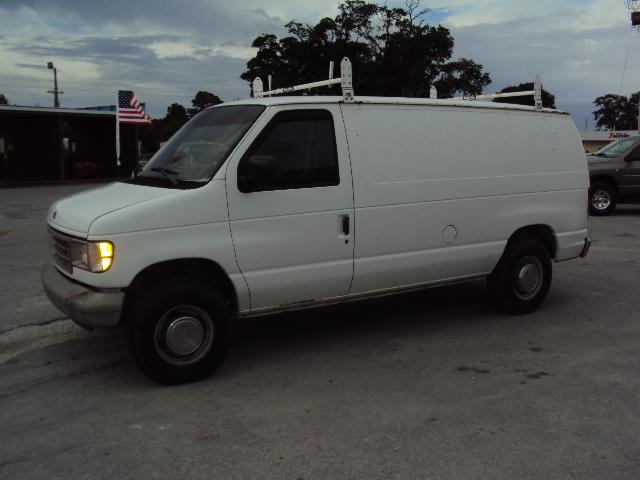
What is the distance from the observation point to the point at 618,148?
14547 millimetres

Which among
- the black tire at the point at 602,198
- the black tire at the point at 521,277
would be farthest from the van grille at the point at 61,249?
the black tire at the point at 602,198

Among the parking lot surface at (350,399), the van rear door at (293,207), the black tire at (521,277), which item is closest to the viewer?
the parking lot surface at (350,399)

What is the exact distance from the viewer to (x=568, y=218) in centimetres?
629

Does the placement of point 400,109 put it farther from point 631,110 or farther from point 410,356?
point 631,110

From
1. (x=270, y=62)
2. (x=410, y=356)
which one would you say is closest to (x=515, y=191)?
(x=410, y=356)

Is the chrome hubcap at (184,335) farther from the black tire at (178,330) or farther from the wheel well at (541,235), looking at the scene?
the wheel well at (541,235)

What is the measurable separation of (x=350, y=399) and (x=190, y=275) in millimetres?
1429

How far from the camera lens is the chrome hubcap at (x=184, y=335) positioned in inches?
167

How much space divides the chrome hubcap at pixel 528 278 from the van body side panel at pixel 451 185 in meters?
0.34

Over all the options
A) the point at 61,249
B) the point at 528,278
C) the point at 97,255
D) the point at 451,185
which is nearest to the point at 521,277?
the point at 528,278

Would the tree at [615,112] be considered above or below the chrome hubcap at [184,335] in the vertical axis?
above

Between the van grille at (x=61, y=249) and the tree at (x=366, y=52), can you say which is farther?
the tree at (x=366, y=52)

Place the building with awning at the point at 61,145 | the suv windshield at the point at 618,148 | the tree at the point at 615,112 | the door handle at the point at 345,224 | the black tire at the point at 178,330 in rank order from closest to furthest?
the black tire at the point at 178,330
the door handle at the point at 345,224
the suv windshield at the point at 618,148
the building with awning at the point at 61,145
the tree at the point at 615,112

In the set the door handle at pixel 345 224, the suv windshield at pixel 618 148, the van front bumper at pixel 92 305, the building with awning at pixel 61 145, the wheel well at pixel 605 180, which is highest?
the building with awning at pixel 61 145
